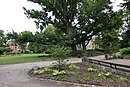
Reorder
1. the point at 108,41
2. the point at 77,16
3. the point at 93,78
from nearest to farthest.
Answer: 1. the point at 93,78
2. the point at 77,16
3. the point at 108,41

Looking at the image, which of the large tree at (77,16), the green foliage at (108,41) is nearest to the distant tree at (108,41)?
the green foliage at (108,41)

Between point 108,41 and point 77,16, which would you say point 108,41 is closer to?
point 108,41

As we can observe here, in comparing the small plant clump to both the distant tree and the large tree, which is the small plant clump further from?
the large tree

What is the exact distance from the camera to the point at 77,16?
1531 inches

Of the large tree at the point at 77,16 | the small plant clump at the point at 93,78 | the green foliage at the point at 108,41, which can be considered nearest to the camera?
the small plant clump at the point at 93,78

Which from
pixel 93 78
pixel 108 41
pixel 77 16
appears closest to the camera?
pixel 93 78

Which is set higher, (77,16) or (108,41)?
(77,16)

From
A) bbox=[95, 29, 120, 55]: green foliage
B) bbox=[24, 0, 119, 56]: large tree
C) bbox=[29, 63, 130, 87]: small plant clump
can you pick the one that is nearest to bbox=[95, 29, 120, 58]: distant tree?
bbox=[95, 29, 120, 55]: green foliage

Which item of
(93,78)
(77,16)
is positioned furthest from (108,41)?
(93,78)

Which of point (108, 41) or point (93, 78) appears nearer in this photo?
point (93, 78)

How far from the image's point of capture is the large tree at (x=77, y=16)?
3631 centimetres

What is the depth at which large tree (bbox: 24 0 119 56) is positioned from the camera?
3631 cm

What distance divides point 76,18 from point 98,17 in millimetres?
3876

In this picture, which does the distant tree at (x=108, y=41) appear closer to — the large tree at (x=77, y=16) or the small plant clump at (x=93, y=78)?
the large tree at (x=77, y=16)
